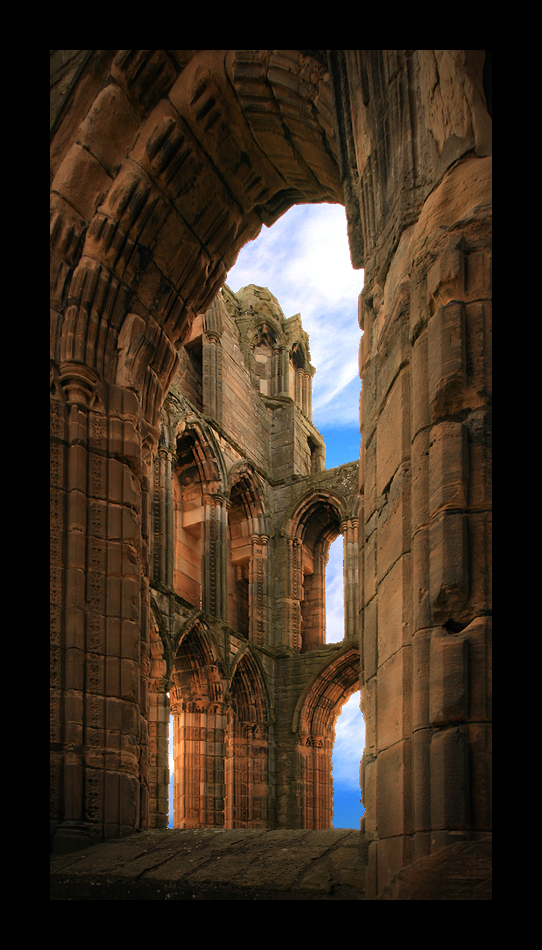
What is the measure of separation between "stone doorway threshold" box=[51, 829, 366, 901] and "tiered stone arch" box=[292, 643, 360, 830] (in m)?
10.7

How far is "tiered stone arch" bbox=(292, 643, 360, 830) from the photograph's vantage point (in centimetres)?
1625

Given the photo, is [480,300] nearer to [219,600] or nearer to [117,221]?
[117,221]

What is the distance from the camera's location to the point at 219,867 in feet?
16.0

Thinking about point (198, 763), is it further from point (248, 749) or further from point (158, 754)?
point (248, 749)

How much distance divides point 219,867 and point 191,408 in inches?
443

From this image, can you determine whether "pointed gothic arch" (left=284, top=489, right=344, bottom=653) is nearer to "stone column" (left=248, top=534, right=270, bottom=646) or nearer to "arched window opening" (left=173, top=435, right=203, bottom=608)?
"stone column" (left=248, top=534, right=270, bottom=646)

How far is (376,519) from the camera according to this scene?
4.19 metres

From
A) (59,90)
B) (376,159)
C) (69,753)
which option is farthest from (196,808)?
(376,159)

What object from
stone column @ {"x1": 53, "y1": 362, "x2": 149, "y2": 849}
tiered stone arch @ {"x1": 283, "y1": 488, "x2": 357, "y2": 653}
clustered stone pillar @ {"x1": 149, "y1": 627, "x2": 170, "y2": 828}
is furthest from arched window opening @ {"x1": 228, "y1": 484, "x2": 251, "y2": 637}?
stone column @ {"x1": 53, "y1": 362, "x2": 149, "y2": 849}

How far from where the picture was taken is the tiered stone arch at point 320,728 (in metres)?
16.2

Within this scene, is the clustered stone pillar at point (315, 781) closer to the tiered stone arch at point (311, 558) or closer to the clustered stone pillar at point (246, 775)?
the clustered stone pillar at point (246, 775)

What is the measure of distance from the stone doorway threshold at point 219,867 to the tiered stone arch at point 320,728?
35.2ft

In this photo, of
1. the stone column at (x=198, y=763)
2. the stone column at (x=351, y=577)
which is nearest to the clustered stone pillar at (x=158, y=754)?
the stone column at (x=198, y=763)

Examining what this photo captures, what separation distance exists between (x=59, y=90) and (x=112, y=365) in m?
2.04
